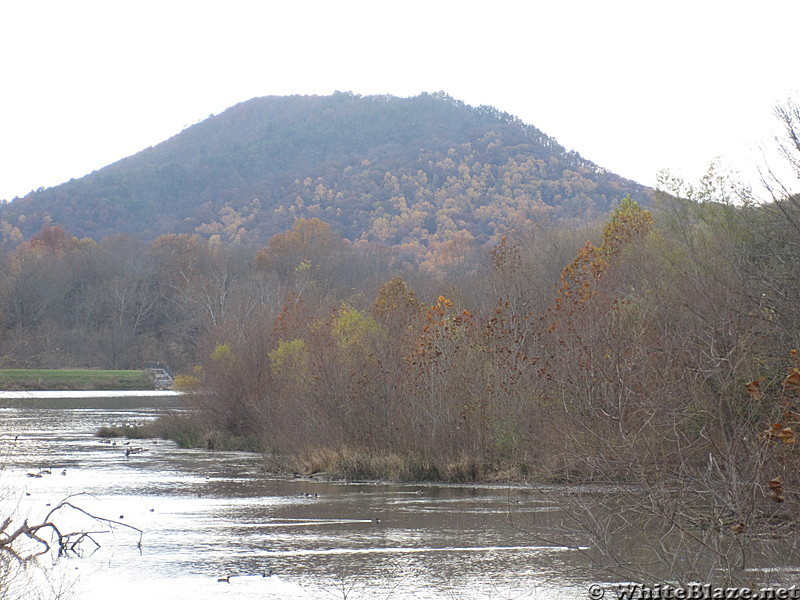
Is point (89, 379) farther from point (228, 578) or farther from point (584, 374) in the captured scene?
point (228, 578)

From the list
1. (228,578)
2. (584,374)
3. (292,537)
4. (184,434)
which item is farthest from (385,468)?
(184,434)

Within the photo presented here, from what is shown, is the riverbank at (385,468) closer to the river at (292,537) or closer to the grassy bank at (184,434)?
the river at (292,537)

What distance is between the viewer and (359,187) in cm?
15600

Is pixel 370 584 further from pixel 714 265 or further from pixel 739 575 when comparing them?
pixel 714 265

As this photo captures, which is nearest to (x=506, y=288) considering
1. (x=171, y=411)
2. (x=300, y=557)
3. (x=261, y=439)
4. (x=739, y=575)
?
(x=261, y=439)

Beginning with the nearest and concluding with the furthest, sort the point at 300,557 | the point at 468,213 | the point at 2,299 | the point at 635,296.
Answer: the point at 300,557
the point at 635,296
the point at 2,299
the point at 468,213

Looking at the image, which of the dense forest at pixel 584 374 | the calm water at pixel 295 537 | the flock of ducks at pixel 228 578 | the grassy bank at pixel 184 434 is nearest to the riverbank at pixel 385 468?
the dense forest at pixel 584 374

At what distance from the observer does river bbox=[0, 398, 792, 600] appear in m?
16.9

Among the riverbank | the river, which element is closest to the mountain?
the riverbank

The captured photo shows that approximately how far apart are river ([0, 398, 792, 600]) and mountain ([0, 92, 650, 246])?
8067 cm

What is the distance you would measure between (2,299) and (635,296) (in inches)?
3384

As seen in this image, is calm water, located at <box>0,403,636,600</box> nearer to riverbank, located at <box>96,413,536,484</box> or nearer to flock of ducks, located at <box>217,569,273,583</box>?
flock of ducks, located at <box>217,569,273,583</box>

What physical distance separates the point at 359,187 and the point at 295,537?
447ft

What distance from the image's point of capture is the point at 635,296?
29438mm
